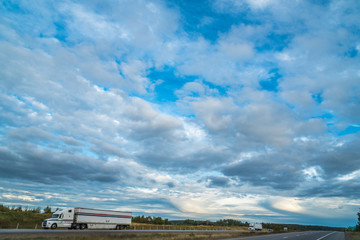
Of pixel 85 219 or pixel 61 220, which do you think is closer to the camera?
pixel 61 220

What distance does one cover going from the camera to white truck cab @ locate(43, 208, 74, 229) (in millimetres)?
47469

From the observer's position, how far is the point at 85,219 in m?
50.9

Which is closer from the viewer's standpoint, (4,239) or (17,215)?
(4,239)

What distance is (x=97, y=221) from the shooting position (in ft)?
175

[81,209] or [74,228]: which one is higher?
[81,209]

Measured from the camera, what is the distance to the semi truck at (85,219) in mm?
48000

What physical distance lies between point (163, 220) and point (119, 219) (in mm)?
86020

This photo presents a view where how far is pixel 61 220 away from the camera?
4803 centimetres

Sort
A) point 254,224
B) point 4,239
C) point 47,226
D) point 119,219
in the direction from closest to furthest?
point 4,239 < point 47,226 < point 119,219 < point 254,224

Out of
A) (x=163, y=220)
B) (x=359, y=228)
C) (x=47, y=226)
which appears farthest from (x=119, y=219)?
(x=359, y=228)

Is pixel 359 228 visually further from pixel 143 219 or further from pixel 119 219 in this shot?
pixel 119 219

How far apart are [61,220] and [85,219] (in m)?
4.70

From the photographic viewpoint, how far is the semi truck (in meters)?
48.0

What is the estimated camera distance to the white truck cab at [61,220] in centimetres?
4747
